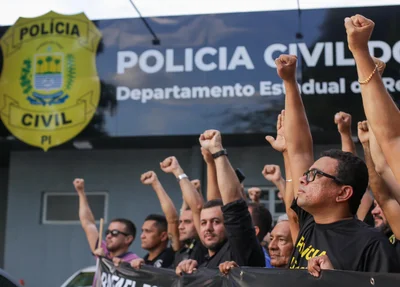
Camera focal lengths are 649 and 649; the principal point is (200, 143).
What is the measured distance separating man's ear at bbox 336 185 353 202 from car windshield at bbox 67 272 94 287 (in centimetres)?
571

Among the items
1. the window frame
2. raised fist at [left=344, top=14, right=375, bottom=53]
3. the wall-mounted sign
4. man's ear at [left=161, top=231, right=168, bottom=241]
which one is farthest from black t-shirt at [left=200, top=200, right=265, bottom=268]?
the window frame

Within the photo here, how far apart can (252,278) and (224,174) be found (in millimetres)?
1171

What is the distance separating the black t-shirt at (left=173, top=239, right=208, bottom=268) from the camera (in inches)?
207

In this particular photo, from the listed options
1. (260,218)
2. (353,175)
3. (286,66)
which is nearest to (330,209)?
→ (353,175)

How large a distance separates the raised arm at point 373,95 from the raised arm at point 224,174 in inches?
59.1

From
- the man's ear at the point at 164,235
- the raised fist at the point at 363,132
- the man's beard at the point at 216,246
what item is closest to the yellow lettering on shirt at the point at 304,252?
the raised fist at the point at 363,132

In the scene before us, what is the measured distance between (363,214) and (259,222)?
81 cm

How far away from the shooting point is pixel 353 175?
10.4 feet

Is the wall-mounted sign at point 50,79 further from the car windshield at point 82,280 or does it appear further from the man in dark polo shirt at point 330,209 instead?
the man in dark polo shirt at point 330,209

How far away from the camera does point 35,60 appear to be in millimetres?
Result: 10938

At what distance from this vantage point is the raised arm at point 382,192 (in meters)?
3.05

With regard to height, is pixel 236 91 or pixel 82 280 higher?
pixel 236 91

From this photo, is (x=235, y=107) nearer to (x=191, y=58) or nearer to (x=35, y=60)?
(x=191, y=58)

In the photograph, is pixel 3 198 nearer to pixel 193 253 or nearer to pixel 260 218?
pixel 193 253
